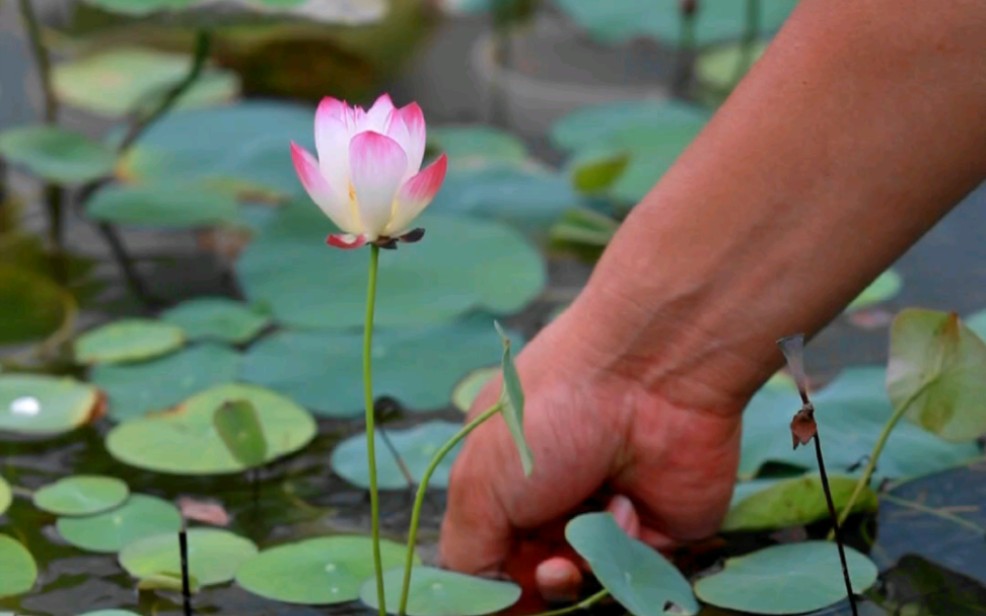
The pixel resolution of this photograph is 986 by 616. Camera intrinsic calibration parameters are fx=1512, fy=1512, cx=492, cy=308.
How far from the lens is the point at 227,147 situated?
2.12m

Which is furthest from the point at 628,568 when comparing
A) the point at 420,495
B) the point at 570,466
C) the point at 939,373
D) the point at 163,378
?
the point at 163,378

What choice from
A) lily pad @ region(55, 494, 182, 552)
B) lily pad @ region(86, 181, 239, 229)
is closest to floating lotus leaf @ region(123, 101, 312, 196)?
lily pad @ region(86, 181, 239, 229)

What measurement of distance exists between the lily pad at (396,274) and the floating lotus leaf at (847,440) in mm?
388

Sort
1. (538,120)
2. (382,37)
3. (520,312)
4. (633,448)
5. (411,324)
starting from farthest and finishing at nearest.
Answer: (382,37), (538,120), (520,312), (411,324), (633,448)

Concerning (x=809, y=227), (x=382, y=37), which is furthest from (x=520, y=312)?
(x=382, y=37)

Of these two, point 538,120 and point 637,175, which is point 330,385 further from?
point 538,120

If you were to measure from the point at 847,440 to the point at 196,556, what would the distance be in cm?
57

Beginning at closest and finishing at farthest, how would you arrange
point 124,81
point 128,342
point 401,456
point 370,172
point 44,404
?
point 370,172 < point 401,456 < point 44,404 < point 128,342 < point 124,81

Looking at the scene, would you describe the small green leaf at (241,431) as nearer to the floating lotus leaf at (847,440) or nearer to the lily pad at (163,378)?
the lily pad at (163,378)

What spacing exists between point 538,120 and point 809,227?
139cm

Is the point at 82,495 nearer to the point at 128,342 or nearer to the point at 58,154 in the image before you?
the point at 128,342

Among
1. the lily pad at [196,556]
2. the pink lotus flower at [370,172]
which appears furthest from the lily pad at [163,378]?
the pink lotus flower at [370,172]

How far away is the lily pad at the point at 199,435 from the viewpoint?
1.38 meters

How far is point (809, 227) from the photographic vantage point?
1.03 metres
